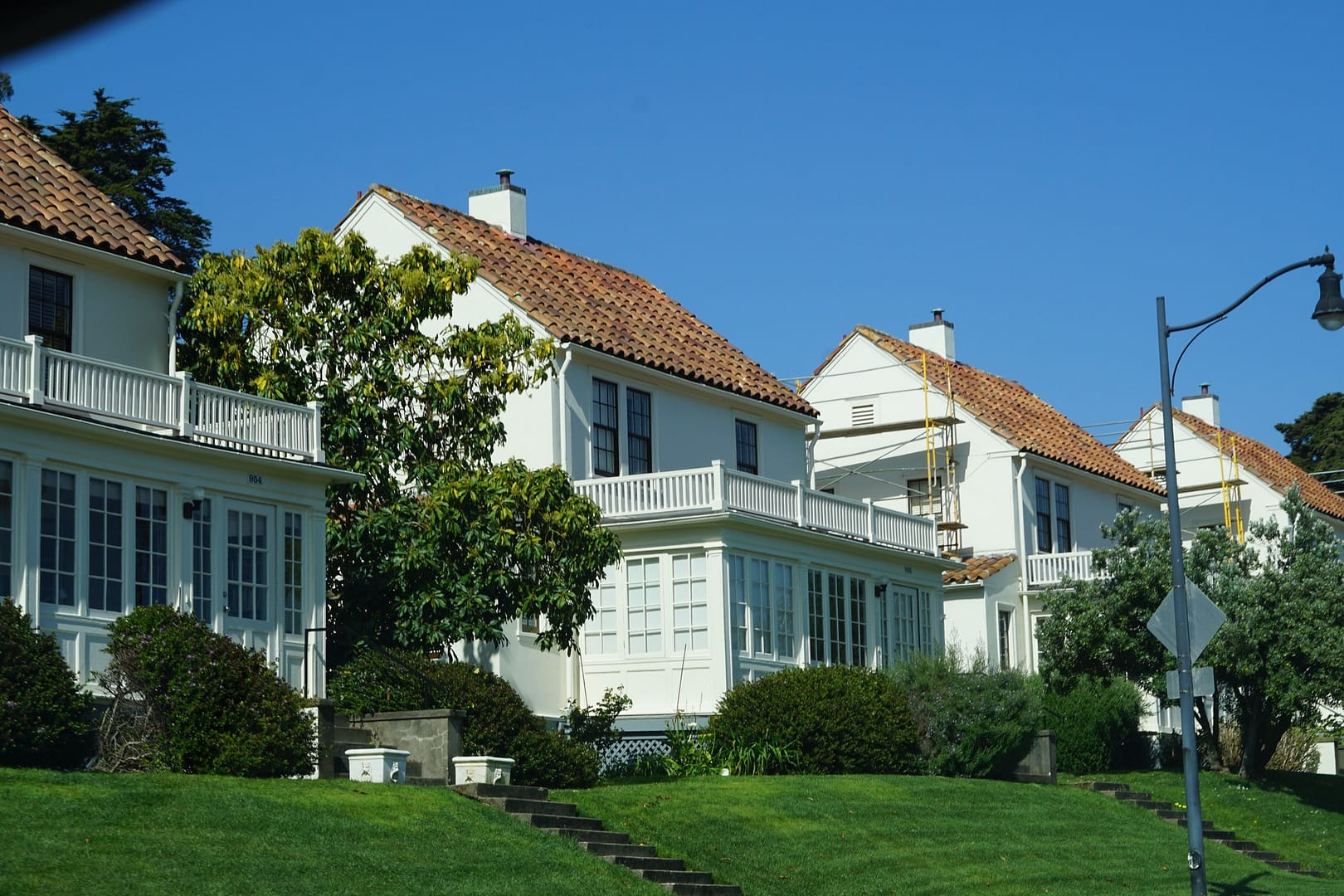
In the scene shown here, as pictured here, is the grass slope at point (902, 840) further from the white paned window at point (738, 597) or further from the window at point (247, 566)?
the window at point (247, 566)

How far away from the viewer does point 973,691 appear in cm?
2939

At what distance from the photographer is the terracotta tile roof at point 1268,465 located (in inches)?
2141

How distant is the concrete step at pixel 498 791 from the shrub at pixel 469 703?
118 centimetres

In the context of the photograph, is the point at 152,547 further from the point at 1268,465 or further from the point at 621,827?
the point at 1268,465

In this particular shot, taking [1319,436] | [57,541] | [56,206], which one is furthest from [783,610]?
[1319,436]

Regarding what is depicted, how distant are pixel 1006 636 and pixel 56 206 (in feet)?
83.7

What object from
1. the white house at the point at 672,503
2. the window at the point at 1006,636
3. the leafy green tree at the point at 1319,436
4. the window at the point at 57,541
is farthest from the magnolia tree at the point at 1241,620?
the leafy green tree at the point at 1319,436

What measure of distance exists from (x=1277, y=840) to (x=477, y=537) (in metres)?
14.8

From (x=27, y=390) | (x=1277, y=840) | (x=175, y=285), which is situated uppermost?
(x=175, y=285)

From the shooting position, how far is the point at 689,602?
30.8 m

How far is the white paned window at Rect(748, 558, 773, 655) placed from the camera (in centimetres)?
3108

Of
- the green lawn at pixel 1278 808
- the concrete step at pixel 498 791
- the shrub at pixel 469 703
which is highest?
the shrub at pixel 469 703

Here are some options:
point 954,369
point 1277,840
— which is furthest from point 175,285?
point 954,369

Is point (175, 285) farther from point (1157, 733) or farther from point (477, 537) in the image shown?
point (1157, 733)
